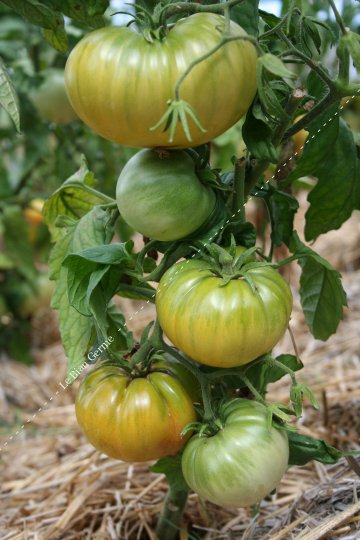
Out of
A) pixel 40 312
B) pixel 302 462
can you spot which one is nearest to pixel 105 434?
pixel 302 462

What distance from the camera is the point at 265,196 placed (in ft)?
2.85

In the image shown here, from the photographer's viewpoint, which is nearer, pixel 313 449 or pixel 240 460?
pixel 240 460

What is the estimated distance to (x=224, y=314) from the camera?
0.68 metres

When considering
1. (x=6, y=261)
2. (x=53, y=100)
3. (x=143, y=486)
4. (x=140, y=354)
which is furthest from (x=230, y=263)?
(x=6, y=261)

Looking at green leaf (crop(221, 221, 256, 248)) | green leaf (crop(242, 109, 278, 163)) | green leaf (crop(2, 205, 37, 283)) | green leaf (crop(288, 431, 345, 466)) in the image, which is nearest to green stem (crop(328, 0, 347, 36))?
green leaf (crop(242, 109, 278, 163))

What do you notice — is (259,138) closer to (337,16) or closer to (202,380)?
(337,16)

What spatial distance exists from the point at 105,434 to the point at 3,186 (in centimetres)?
145

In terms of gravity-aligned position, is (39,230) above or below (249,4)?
below

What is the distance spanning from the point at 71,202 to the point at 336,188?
379mm

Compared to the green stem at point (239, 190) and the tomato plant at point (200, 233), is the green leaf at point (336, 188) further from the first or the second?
the green stem at point (239, 190)

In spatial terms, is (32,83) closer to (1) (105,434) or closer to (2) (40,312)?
(2) (40,312)

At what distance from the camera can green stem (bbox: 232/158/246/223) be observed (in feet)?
2.58

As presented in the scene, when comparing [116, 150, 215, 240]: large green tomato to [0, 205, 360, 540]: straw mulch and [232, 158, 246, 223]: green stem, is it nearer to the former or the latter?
[232, 158, 246, 223]: green stem

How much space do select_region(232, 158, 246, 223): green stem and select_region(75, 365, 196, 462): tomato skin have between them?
0.69 ft
